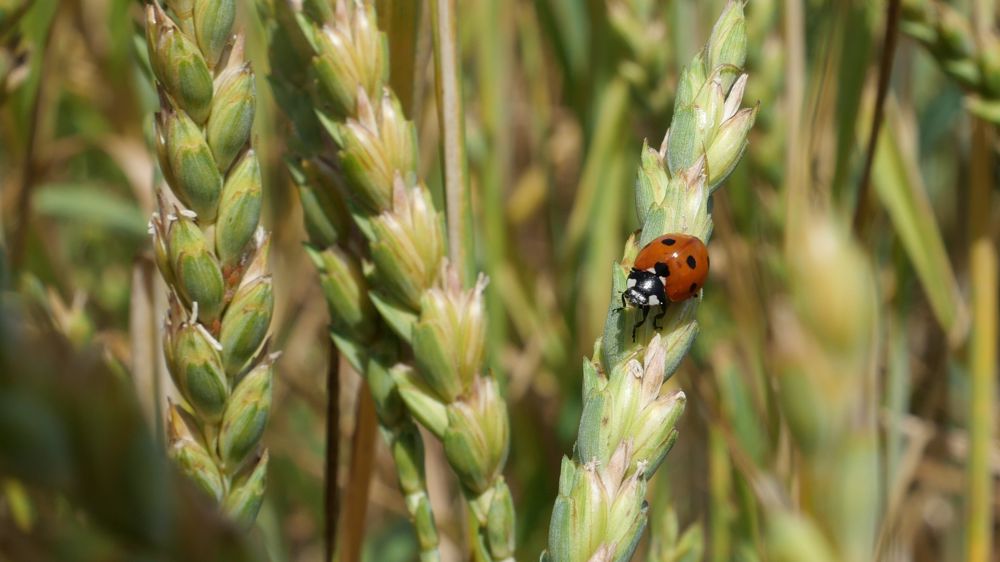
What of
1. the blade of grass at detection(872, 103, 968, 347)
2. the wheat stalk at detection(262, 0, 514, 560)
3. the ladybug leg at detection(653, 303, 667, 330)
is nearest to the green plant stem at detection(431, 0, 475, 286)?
the wheat stalk at detection(262, 0, 514, 560)

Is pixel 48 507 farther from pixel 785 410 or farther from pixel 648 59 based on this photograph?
pixel 648 59

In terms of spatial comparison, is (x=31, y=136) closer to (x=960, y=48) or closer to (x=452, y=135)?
(x=452, y=135)

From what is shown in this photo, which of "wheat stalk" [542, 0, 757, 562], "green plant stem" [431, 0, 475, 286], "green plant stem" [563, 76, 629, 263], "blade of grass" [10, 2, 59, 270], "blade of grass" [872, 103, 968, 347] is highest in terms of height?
"green plant stem" [563, 76, 629, 263]

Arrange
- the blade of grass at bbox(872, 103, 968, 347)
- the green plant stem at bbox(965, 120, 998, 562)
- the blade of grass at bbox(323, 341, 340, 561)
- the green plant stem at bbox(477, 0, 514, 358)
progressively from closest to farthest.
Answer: the blade of grass at bbox(323, 341, 340, 561), the green plant stem at bbox(965, 120, 998, 562), the blade of grass at bbox(872, 103, 968, 347), the green plant stem at bbox(477, 0, 514, 358)

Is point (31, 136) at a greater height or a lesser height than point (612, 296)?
greater

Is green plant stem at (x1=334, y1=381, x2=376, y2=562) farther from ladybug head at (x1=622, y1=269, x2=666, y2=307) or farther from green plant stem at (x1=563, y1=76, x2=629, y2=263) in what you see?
green plant stem at (x1=563, y1=76, x2=629, y2=263)

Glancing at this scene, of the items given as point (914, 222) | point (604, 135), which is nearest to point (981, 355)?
point (914, 222)
